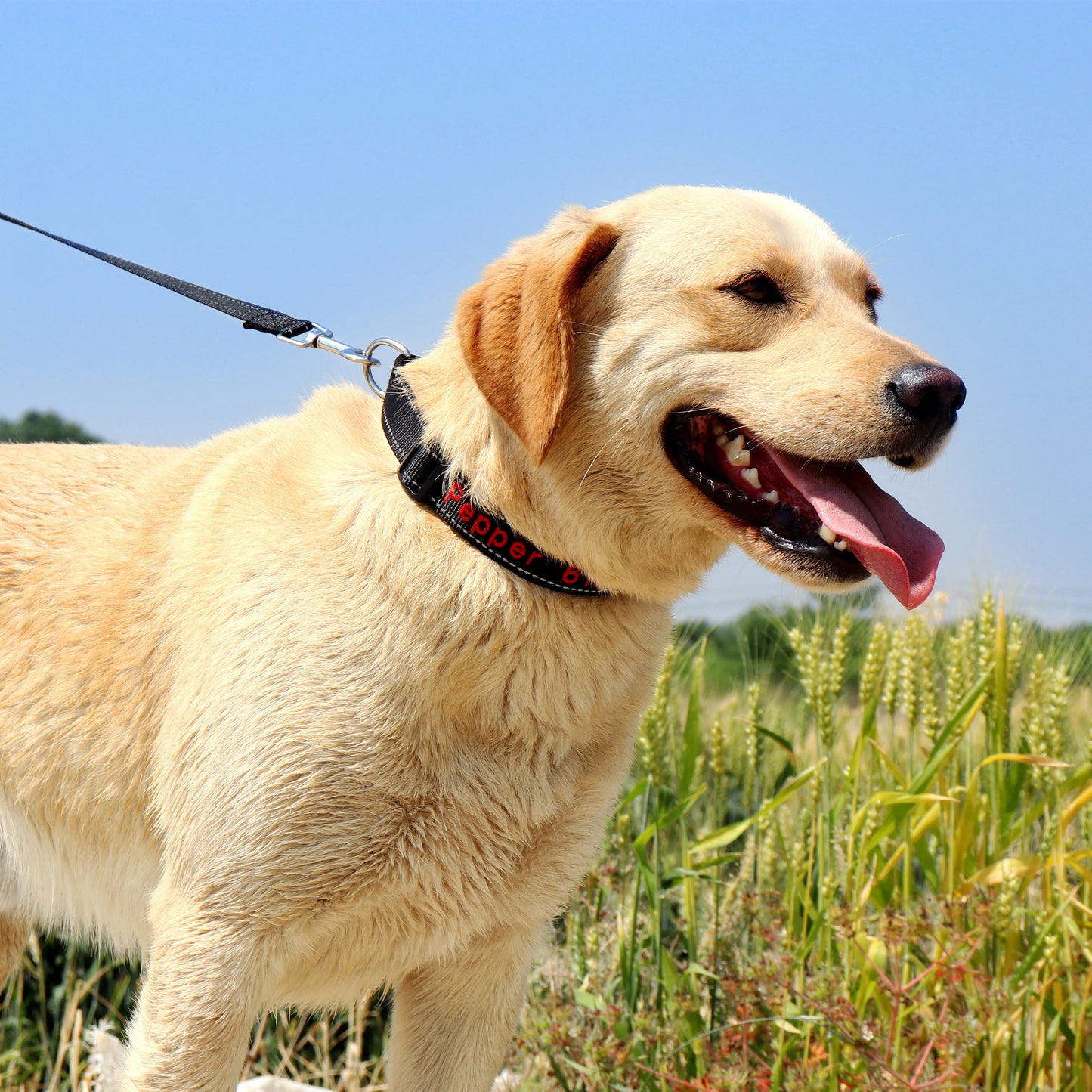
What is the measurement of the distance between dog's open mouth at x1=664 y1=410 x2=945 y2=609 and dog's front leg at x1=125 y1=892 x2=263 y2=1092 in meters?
1.28

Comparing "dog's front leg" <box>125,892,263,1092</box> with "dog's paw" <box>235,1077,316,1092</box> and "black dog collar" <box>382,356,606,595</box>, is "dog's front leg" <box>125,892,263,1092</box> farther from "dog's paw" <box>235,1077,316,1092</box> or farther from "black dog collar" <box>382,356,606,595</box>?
"dog's paw" <box>235,1077,316,1092</box>

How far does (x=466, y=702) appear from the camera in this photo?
230 centimetres

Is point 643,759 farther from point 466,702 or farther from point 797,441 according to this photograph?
point 797,441

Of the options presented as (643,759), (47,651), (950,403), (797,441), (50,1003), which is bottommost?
(50,1003)

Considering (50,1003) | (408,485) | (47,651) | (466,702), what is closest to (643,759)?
(466,702)

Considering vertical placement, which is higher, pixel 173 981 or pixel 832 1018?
pixel 832 1018

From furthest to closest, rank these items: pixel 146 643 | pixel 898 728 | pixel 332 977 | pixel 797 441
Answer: pixel 898 728, pixel 146 643, pixel 332 977, pixel 797 441

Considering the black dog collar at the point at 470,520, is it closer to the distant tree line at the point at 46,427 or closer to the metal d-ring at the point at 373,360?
the metal d-ring at the point at 373,360

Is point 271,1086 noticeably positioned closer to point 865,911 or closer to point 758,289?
point 865,911

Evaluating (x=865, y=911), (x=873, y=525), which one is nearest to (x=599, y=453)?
(x=873, y=525)

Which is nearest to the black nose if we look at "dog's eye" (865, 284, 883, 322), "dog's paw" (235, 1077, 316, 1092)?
"dog's eye" (865, 284, 883, 322)

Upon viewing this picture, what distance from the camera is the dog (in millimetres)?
2207

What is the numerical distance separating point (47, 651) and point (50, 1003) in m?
3.10

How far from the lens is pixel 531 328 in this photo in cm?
216
